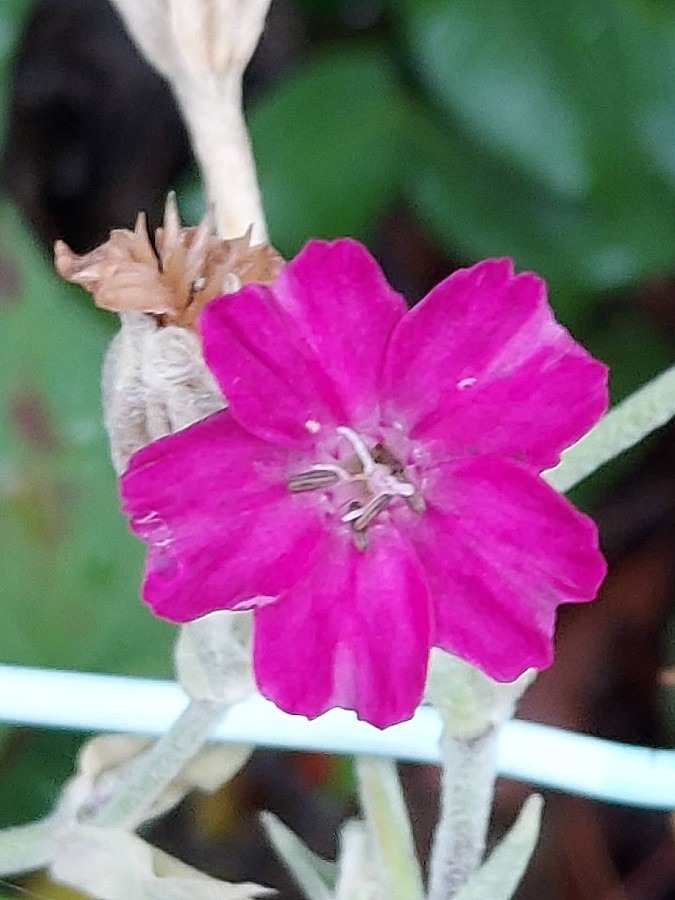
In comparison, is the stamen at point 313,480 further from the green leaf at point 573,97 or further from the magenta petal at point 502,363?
the green leaf at point 573,97

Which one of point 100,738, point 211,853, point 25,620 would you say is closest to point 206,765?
point 100,738

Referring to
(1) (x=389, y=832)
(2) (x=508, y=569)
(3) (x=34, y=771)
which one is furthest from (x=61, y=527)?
(2) (x=508, y=569)

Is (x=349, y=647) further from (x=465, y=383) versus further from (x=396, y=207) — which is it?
(x=396, y=207)

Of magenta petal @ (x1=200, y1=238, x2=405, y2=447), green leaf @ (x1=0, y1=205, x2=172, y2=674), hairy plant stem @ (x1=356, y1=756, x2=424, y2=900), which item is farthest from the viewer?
green leaf @ (x1=0, y1=205, x2=172, y2=674)

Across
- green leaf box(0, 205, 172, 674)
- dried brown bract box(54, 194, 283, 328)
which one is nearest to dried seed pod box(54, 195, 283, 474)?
dried brown bract box(54, 194, 283, 328)

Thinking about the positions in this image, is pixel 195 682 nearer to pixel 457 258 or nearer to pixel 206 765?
pixel 206 765

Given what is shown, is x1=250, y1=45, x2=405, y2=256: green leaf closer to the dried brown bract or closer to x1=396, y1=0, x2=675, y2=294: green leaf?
x1=396, y1=0, x2=675, y2=294: green leaf
